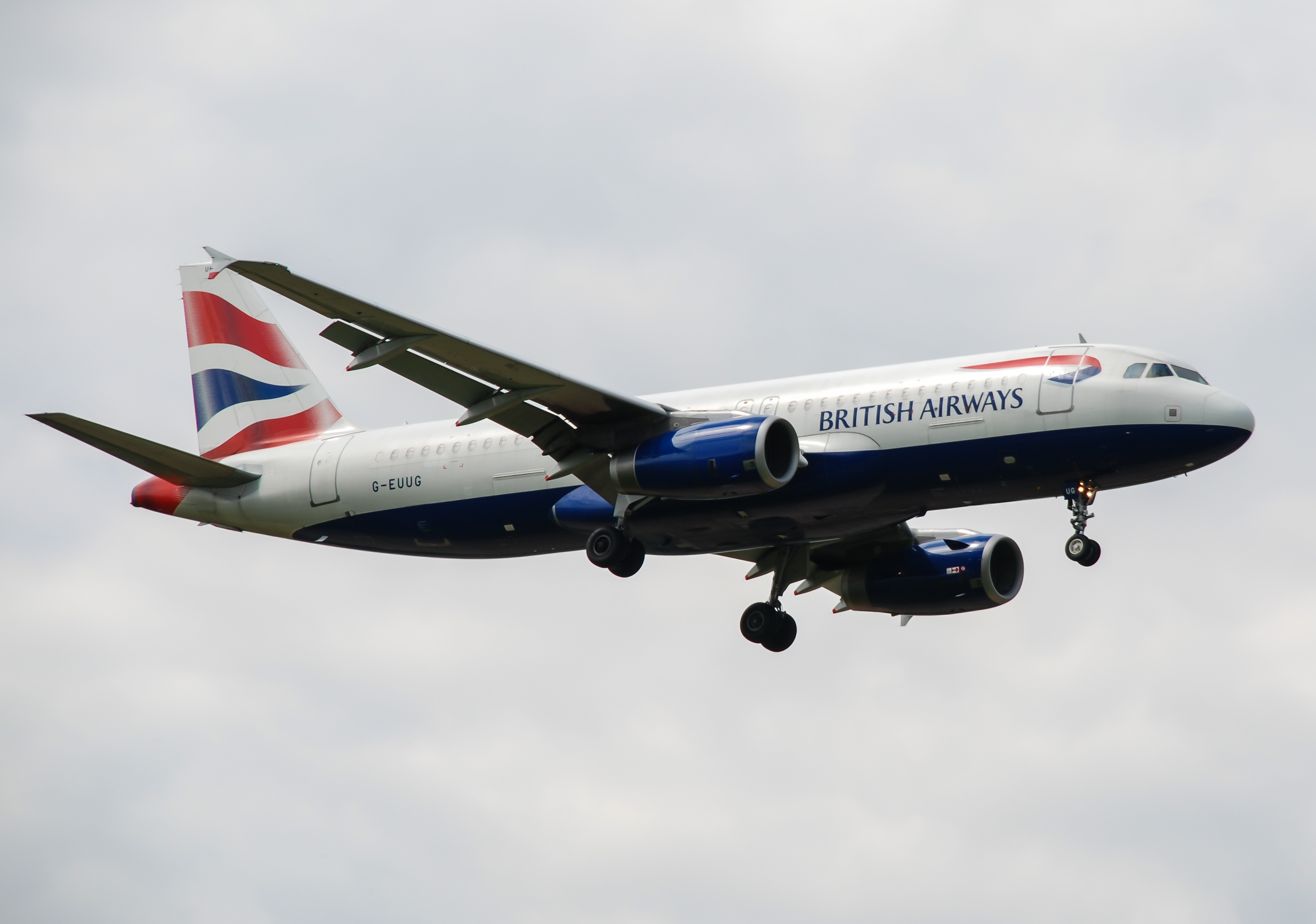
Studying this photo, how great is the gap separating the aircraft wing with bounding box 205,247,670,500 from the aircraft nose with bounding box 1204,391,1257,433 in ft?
36.8

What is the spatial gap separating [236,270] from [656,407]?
9.86 meters

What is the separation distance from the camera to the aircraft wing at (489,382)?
1272 inches

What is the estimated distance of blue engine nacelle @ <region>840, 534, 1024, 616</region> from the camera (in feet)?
137

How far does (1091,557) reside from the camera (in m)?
35.2

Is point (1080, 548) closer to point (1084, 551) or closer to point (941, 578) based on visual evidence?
point (1084, 551)

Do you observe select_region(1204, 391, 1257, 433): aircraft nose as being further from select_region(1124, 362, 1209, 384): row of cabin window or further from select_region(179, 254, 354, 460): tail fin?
select_region(179, 254, 354, 460): tail fin

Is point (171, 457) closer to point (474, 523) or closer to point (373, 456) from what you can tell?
point (373, 456)

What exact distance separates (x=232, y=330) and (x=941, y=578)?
809 inches

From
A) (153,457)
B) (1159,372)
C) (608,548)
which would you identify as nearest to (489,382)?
(608,548)

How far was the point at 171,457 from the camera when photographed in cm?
4166

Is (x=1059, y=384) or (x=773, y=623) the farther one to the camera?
(x=773, y=623)

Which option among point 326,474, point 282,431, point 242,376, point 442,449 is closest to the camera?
point 442,449

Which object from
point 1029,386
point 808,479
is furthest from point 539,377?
point 1029,386

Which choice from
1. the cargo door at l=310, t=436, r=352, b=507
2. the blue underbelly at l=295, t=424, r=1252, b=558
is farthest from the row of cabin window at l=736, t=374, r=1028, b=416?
the cargo door at l=310, t=436, r=352, b=507
